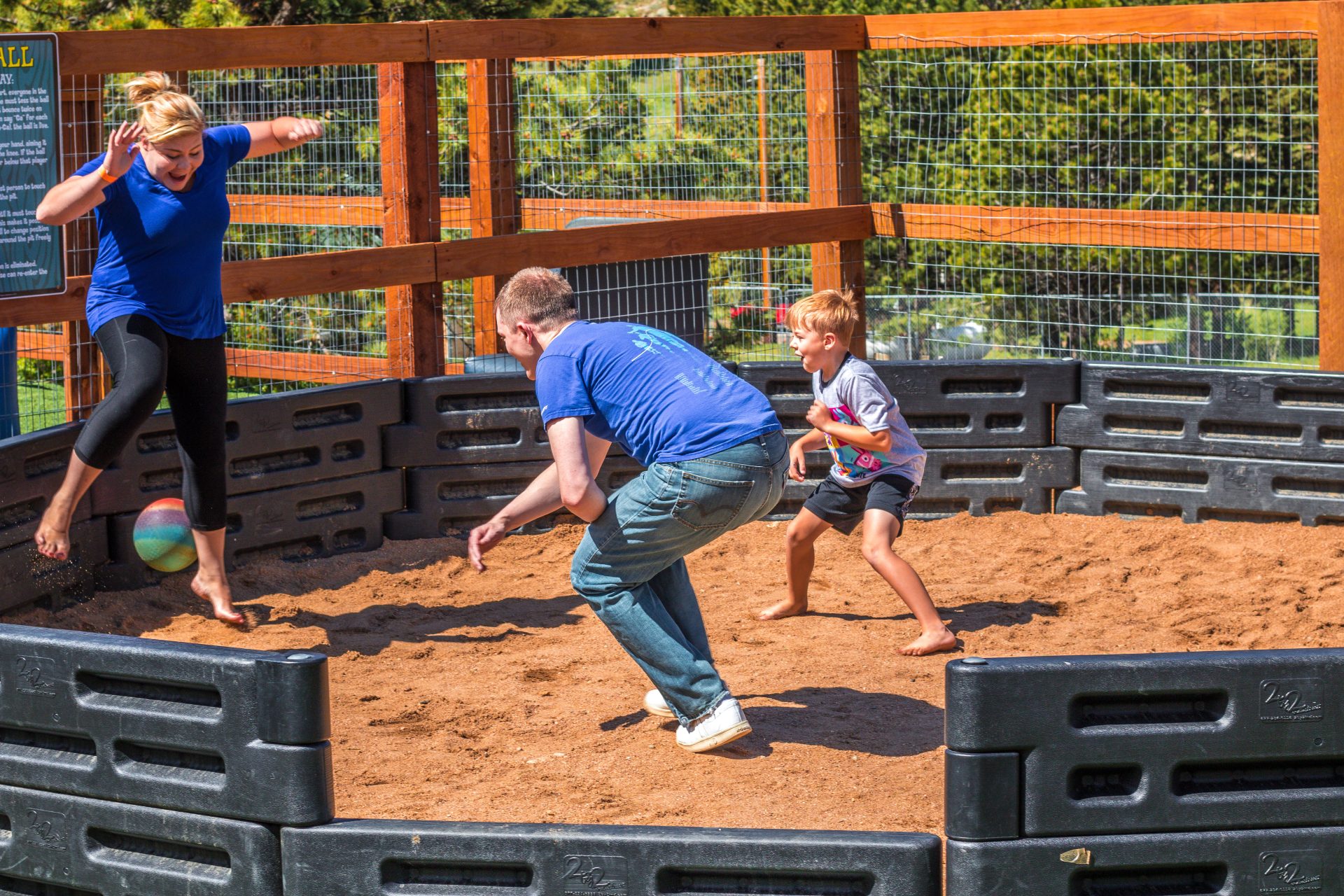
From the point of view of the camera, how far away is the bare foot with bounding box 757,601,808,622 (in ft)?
20.2

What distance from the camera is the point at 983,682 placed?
9.24 feet

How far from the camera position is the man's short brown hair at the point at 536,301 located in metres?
4.47

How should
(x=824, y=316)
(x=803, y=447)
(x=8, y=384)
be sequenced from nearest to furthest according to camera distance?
(x=824, y=316) → (x=803, y=447) → (x=8, y=384)

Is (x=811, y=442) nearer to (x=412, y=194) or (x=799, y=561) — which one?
(x=799, y=561)

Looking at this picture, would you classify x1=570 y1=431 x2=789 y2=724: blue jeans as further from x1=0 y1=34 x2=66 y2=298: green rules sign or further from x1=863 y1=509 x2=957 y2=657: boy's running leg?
x1=0 y1=34 x2=66 y2=298: green rules sign

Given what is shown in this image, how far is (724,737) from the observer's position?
14.6ft

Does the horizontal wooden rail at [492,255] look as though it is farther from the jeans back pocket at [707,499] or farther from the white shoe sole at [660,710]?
the jeans back pocket at [707,499]

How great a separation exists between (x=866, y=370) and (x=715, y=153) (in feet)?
20.8

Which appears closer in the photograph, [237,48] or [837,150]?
[237,48]

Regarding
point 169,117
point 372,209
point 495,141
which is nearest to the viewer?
point 169,117

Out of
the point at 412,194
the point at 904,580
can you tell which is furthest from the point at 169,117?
the point at 904,580

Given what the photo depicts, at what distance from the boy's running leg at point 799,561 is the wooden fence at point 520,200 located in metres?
2.57

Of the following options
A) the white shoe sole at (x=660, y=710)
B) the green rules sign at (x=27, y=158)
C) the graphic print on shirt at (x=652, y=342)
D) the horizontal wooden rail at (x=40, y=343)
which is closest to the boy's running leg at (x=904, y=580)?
the white shoe sole at (x=660, y=710)

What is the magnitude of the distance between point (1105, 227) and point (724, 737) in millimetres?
5124
